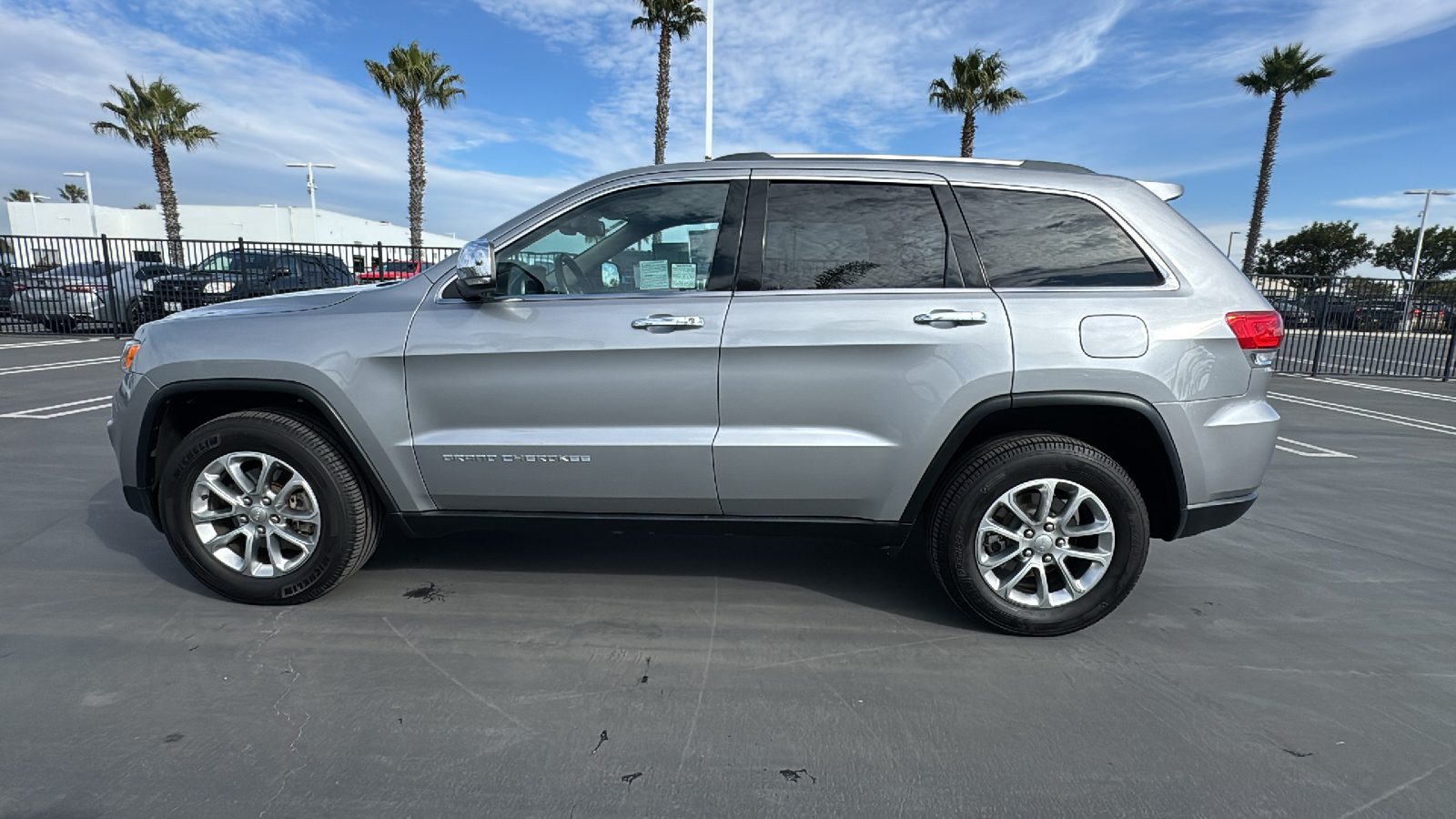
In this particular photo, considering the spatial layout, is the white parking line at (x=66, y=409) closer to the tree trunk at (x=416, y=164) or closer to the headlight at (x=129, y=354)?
the headlight at (x=129, y=354)

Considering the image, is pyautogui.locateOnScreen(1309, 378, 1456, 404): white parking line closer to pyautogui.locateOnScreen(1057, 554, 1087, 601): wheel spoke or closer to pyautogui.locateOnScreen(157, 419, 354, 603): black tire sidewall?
pyautogui.locateOnScreen(1057, 554, 1087, 601): wheel spoke

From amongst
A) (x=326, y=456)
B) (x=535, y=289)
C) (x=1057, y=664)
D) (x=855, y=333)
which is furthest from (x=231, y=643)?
(x=1057, y=664)

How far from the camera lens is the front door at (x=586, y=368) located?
278 cm

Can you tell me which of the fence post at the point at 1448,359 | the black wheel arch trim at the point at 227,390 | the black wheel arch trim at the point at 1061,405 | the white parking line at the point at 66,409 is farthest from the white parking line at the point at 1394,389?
the white parking line at the point at 66,409

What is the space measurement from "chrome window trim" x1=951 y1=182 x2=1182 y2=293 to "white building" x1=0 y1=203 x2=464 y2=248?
54484 millimetres

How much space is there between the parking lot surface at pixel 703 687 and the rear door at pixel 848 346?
677 millimetres

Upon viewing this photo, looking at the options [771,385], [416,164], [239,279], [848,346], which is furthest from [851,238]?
[416,164]

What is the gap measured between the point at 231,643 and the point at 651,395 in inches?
74.1

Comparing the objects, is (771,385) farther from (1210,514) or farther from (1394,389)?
(1394,389)

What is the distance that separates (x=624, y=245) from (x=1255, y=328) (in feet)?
8.14

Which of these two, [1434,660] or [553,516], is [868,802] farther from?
[1434,660]

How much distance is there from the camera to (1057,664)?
2742mm

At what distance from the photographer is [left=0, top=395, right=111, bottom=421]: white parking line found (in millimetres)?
6789

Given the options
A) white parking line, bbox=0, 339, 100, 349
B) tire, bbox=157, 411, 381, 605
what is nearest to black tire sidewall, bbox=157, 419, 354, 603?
tire, bbox=157, 411, 381, 605
